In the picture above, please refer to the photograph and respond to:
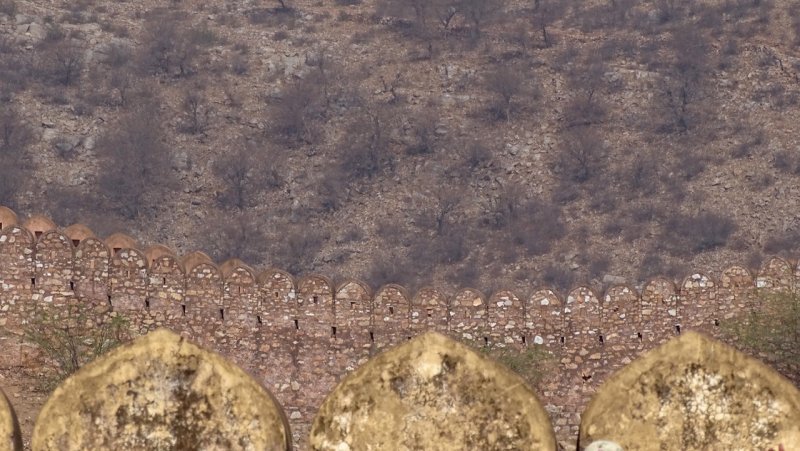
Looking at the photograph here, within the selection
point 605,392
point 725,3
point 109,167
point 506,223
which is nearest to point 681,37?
point 725,3

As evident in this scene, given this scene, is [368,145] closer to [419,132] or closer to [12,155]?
[419,132]

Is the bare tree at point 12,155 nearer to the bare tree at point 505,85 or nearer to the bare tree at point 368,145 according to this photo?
the bare tree at point 368,145

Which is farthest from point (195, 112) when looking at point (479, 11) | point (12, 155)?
point (479, 11)

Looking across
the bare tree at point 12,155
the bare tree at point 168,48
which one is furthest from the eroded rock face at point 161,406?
the bare tree at point 168,48

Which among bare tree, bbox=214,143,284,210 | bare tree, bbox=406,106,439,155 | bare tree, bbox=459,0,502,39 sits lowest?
bare tree, bbox=214,143,284,210

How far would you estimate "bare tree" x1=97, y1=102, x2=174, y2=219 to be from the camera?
57.6m

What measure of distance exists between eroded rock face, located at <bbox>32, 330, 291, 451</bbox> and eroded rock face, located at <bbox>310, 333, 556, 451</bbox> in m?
0.40

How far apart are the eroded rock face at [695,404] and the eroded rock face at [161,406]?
2.03 m

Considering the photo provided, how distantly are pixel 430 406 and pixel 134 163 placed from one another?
4541cm

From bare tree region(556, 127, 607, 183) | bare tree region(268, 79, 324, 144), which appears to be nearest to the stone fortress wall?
bare tree region(556, 127, 607, 183)

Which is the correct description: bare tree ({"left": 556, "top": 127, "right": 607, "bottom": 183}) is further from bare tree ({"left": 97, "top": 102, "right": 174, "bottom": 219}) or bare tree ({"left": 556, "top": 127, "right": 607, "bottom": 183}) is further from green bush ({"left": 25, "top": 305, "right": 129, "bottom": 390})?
green bush ({"left": 25, "top": 305, "right": 129, "bottom": 390})

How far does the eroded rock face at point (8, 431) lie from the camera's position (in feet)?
46.9

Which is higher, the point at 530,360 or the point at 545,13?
the point at 530,360

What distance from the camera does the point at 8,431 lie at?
1434 centimetres
